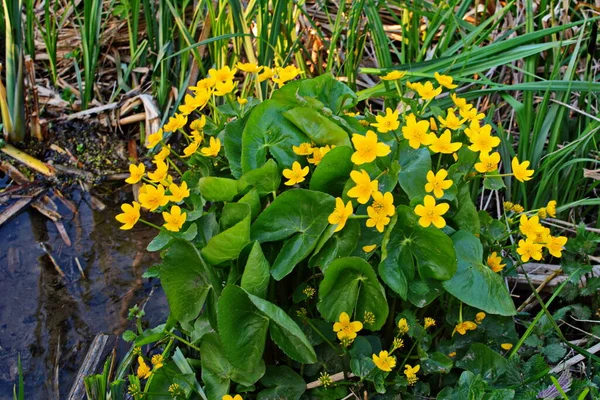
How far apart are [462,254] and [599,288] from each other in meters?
0.74

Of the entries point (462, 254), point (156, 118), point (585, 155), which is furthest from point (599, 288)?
point (156, 118)

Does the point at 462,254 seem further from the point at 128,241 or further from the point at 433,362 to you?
the point at 128,241

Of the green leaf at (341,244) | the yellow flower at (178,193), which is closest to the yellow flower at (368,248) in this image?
the green leaf at (341,244)

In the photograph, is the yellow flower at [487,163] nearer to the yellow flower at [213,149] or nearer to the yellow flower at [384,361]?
the yellow flower at [384,361]

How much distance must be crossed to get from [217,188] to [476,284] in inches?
27.6

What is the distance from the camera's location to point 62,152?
319 centimetres

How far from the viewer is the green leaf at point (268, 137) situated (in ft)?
5.73

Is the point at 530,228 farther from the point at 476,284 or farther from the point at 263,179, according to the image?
the point at 263,179

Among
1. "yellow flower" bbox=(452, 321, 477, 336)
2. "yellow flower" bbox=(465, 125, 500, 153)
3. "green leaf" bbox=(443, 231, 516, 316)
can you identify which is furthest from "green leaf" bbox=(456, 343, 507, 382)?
"yellow flower" bbox=(465, 125, 500, 153)

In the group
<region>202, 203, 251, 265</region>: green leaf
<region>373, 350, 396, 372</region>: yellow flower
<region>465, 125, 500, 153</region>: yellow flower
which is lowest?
<region>373, 350, 396, 372</region>: yellow flower

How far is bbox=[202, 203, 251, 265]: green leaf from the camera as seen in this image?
5.05 feet

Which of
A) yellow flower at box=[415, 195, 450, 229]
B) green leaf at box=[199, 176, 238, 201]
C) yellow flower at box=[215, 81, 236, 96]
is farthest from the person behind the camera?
yellow flower at box=[215, 81, 236, 96]

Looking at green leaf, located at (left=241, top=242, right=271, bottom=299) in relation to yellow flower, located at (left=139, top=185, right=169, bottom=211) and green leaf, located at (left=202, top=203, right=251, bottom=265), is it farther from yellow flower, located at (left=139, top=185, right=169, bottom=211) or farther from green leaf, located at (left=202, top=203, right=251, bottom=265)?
yellow flower, located at (left=139, top=185, right=169, bottom=211)

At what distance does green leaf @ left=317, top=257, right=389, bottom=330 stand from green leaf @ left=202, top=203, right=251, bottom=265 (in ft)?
0.74
